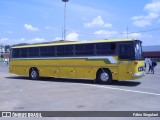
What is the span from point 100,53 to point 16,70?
934 centimetres

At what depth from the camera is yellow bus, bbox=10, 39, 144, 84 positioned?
702 inches

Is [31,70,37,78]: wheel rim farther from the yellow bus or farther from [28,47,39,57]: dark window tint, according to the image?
[28,47,39,57]: dark window tint

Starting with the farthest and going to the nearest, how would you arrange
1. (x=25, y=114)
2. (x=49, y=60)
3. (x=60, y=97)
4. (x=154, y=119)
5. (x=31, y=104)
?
(x=49, y=60) → (x=60, y=97) → (x=31, y=104) → (x=25, y=114) → (x=154, y=119)

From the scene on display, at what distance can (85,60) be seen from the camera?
65.5 feet

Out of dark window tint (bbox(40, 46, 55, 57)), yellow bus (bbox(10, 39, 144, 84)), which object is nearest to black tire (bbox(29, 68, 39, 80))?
yellow bus (bbox(10, 39, 144, 84))

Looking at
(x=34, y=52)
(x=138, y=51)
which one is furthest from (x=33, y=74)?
(x=138, y=51)

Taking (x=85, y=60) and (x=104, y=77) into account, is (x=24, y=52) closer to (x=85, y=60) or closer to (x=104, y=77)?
(x=85, y=60)

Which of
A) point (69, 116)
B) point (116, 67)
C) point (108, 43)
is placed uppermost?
point (108, 43)

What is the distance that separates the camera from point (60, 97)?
12.9m

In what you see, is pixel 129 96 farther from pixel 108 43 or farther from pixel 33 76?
pixel 33 76

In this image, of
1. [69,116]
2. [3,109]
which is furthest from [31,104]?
[69,116]

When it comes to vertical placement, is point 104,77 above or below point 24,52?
below

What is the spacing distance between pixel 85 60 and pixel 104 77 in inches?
76.6

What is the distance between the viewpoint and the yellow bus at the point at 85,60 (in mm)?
17828
